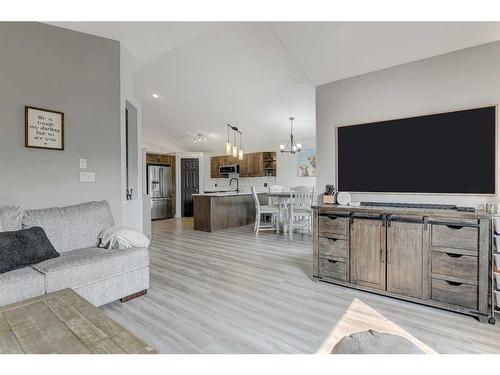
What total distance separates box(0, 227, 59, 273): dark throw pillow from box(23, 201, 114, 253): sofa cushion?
0.19 m

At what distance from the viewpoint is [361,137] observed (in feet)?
9.69

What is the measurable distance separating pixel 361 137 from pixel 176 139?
6426mm

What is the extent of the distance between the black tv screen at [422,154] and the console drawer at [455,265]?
2.05 ft

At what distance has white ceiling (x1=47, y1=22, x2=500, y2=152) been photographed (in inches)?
98.7

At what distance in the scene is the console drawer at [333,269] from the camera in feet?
8.85

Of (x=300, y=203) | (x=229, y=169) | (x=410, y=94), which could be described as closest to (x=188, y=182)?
(x=229, y=169)

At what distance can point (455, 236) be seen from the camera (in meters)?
2.16

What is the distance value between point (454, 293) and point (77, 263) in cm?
301

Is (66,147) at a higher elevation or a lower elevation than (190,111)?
lower

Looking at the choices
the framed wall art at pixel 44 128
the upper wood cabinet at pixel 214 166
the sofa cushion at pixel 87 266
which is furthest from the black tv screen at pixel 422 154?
the upper wood cabinet at pixel 214 166

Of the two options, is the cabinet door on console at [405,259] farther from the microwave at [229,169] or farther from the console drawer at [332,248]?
the microwave at [229,169]

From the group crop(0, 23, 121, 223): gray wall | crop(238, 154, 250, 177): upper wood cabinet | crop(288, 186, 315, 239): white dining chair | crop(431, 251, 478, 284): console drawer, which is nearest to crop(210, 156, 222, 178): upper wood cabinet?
crop(238, 154, 250, 177): upper wood cabinet
